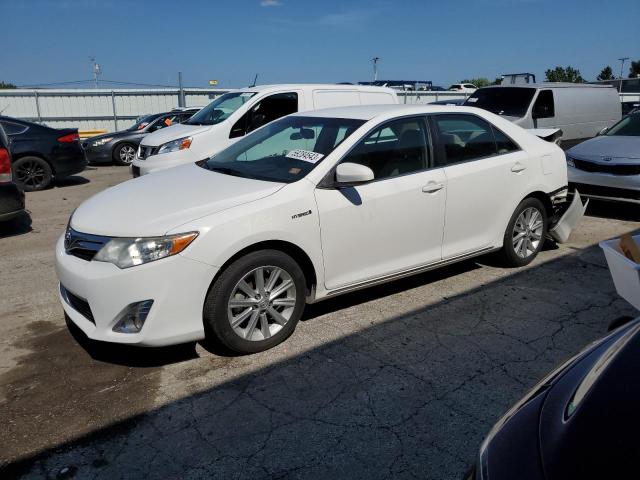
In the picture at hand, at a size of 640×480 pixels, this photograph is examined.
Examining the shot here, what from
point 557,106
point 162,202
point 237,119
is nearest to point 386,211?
point 162,202

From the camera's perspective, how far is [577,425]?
1497 millimetres

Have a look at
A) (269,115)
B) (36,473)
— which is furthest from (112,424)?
(269,115)

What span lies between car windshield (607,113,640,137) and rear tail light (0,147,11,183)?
8.40 meters

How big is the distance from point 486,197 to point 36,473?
386cm

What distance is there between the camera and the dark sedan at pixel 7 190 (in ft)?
21.6

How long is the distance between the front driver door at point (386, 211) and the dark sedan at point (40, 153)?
27.3ft

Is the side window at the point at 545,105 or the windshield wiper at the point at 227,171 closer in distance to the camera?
the windshield wiper at the point at 227,171

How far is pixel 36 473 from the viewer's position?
2.61 metres

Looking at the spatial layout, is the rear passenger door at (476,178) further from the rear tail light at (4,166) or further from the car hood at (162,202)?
the rear tail light at (4,166)

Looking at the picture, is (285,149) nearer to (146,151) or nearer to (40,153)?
(146,151)

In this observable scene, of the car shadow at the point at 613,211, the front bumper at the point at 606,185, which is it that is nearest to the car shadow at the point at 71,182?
the front bumper at the point at 606,185

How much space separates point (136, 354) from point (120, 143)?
11544 mm

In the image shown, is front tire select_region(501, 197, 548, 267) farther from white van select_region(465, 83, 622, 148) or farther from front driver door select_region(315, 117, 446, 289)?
white van select_region(465, 83, 622, 148)

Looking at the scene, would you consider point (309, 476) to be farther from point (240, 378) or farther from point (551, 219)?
point (551, 219)
